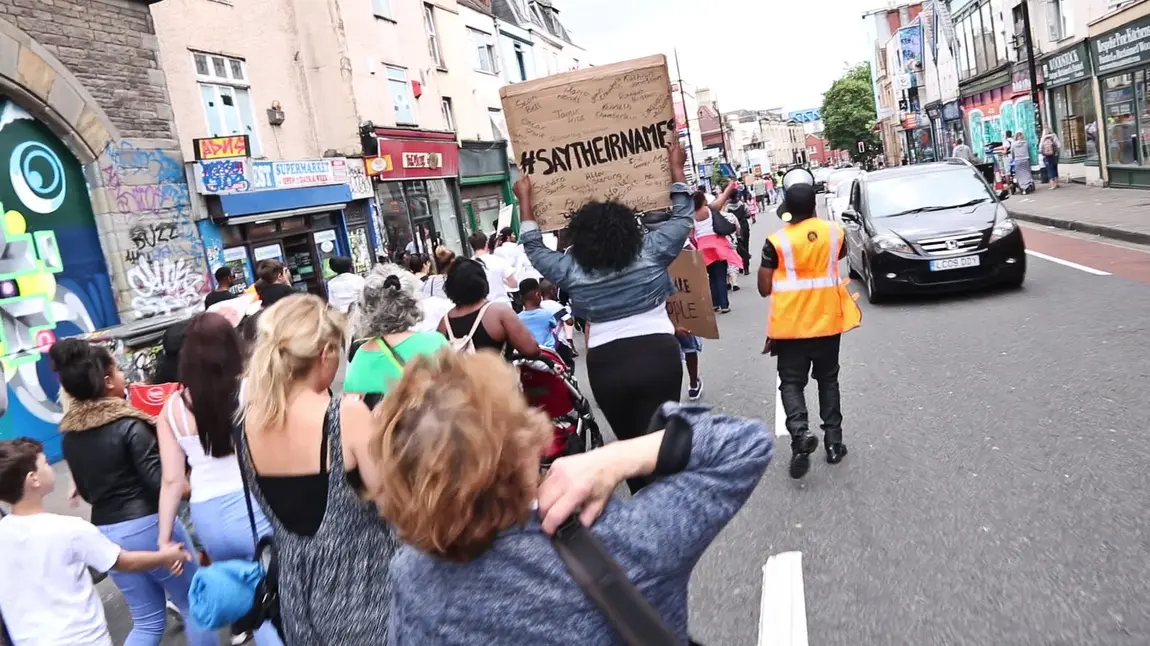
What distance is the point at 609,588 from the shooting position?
4.81ft

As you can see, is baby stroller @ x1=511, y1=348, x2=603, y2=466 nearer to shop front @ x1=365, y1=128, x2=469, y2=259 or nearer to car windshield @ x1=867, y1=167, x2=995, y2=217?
car windshield @ x1=867, y1=167, x2=995, y2=217

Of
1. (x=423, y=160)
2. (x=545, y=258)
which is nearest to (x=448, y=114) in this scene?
(x=423, y=160)

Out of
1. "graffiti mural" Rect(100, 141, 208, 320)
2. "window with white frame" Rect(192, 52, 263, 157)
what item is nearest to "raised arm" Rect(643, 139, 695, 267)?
"graffiti mural" Rect(100, 141, 208, 320)

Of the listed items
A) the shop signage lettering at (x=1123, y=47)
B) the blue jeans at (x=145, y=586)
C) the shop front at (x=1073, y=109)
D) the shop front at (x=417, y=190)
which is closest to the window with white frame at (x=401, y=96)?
the shop front at (x=417, y=190)

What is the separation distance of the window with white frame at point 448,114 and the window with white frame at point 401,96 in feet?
9.34

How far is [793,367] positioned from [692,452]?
414cm

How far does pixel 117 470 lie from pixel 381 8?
70.5ft

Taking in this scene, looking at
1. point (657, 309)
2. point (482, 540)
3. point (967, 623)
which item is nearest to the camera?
point (482, 540)

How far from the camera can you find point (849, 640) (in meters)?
3.48

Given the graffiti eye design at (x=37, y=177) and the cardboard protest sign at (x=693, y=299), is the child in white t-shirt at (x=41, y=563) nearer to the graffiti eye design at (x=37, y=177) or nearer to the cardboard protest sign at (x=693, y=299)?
the cardboard protest sign at (x=693, y=299)

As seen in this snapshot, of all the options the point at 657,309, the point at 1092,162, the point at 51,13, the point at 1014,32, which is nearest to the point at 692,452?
the point at 657,309

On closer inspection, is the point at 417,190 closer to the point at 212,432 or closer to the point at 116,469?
the point at 116,469

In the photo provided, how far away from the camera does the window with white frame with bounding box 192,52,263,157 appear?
1627cm

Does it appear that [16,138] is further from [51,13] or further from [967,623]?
[967,623]
